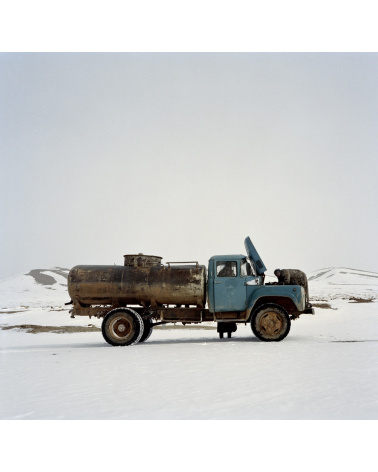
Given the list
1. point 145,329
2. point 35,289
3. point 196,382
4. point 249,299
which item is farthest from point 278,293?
point 35,289

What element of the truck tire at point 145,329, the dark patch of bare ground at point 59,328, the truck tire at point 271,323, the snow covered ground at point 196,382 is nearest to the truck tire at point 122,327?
the snow covered ground at point 196,382

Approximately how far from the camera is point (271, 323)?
13891mm

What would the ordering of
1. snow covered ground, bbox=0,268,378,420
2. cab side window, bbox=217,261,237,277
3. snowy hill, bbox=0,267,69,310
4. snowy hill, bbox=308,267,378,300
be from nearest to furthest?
1. snow covered ground, bbox=0,268,378,420
2. cab side window, bbox=217,261,237,277
3. snowy hill, bbox=308,267,378,300
4. snowy hill, bbox=0,267,69,310

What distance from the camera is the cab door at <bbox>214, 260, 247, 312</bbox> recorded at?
14.1m

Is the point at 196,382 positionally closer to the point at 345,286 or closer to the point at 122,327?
the point at 122,327

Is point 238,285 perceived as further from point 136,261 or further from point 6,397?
point 6,397

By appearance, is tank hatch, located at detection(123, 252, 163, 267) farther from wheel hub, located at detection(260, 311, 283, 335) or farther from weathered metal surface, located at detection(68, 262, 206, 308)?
wheel hub, located at detection(260, 311, 283, 335)

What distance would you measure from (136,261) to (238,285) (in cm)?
363

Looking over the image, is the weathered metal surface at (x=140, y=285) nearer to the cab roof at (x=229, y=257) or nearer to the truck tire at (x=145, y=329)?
the cab roof at (x=229, y=257)

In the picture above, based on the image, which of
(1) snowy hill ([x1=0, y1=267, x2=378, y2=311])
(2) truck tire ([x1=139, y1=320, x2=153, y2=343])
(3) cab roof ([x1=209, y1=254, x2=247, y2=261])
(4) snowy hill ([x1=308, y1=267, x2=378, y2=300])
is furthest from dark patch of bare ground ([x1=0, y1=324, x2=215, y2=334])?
(4) snowy hill ([x1=308, y1=267, x2=378, y2=300])

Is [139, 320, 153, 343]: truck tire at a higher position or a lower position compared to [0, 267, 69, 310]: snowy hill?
lower

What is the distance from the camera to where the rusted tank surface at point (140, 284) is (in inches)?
559

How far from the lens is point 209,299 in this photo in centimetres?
1413

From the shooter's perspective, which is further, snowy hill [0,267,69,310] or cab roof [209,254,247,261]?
snowy hill [0,267,69,310]
